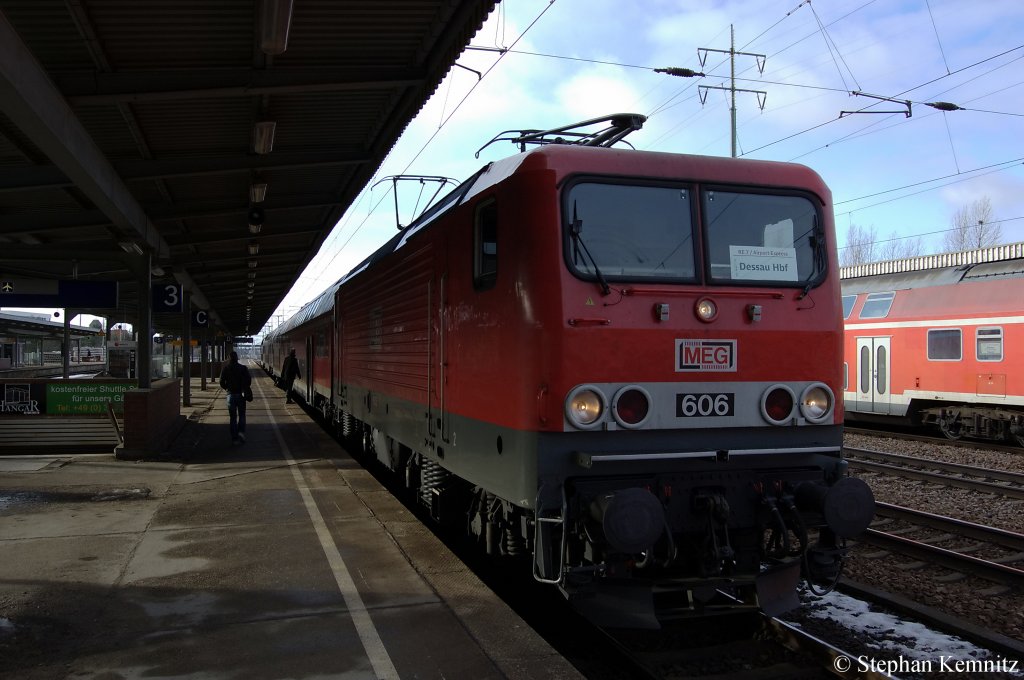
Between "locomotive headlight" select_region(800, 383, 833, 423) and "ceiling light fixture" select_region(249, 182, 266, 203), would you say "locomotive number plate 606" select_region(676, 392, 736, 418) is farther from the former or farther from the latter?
"ceiling light fixture" select_region(249, 182, 266, 203)

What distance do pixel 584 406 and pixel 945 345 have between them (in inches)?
563

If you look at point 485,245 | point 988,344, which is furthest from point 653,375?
point 988,344

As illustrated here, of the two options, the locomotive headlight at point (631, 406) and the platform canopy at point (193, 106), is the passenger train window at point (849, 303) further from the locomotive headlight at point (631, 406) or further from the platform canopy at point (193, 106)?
the locomotive headlight at point (631, 406)

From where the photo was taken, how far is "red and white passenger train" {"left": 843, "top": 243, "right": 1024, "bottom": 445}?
47.1 ft

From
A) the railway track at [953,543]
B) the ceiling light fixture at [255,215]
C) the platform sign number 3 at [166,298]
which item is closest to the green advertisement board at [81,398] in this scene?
the platform sign number 3 at [166,298]

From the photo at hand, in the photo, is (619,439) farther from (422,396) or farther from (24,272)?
(24,272)

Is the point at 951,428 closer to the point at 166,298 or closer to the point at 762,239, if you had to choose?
the point at 762,239

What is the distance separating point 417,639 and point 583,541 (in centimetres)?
108

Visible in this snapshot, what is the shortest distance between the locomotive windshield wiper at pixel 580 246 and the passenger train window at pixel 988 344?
1334 cm

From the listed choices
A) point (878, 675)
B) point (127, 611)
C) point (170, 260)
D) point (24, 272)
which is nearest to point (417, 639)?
point (127, 611)

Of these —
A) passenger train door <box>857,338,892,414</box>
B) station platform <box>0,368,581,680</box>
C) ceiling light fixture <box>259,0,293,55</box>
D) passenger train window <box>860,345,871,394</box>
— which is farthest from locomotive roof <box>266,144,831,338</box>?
passenger train window <box>860,345,871,394</box>

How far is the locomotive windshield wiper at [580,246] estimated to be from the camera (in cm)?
429

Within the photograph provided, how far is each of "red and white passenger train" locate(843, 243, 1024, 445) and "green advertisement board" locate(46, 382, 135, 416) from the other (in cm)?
1558

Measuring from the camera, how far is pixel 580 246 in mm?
4367
